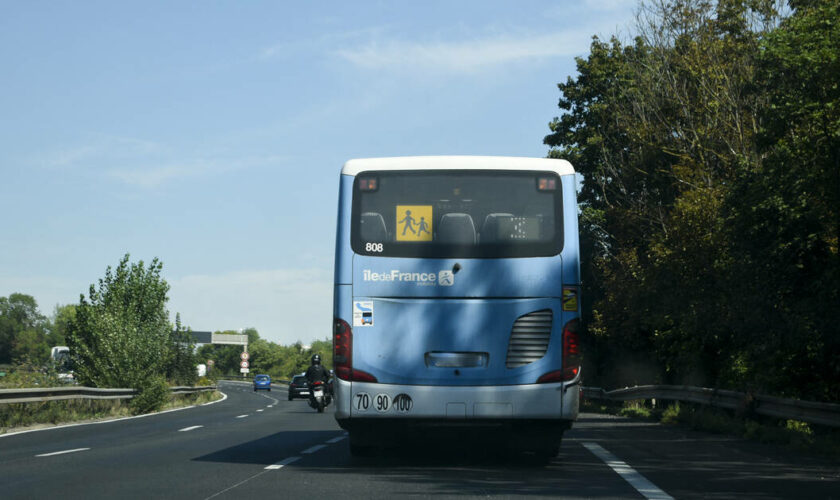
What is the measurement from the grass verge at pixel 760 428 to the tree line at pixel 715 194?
1036 mm

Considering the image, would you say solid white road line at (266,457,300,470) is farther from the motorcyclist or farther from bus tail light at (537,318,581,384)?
the motorcyclist

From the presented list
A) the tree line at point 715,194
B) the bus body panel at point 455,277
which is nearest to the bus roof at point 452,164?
the bus body panel at point 455,277

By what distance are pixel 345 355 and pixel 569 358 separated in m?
2.37

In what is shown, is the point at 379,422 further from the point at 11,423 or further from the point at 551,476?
the point at 11,423

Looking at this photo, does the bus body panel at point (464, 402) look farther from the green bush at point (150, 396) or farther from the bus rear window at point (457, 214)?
the green bush at point (150, 396)

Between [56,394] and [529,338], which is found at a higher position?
[529,338]

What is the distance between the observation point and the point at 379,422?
1130 centimetres

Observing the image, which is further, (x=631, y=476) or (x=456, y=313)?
(x=456, y=313)

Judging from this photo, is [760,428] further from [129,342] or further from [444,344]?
[129,342]

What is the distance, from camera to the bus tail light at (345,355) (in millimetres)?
11141

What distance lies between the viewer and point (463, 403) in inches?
433

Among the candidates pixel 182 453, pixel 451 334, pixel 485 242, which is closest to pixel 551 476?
pixel 451 334

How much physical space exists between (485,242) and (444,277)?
1.90 feet

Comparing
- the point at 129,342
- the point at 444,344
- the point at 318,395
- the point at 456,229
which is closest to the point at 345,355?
the point at 444,344
